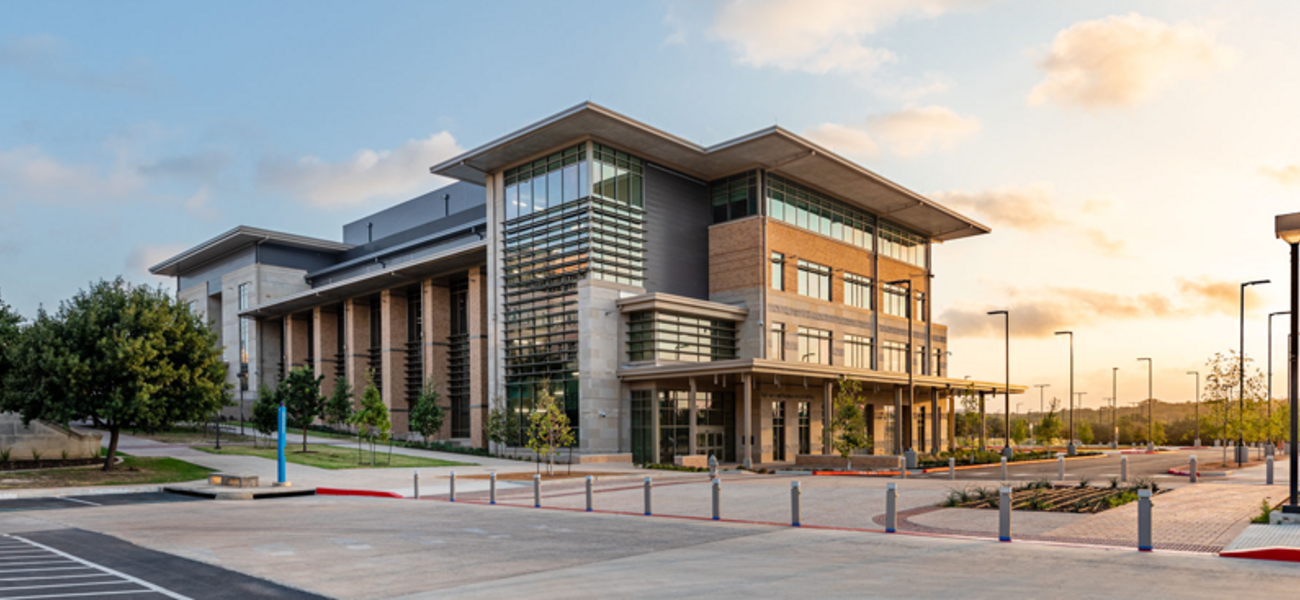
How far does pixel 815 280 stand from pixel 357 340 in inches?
1399

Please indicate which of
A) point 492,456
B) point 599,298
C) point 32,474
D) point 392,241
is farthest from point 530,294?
point 392,241

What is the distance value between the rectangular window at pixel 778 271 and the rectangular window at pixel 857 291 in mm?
8391

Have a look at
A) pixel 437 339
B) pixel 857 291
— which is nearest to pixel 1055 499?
pixel 857 291

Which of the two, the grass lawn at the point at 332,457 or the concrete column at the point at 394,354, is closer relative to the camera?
the grass lawn at the point at 332,457

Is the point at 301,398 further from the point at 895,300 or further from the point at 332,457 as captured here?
the point at 895,300

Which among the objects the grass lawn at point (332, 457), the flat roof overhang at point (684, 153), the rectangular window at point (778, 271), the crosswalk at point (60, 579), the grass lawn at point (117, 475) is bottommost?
the grass lawn at point (332, 457)

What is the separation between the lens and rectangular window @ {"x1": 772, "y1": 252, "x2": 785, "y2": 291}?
50.2 meters

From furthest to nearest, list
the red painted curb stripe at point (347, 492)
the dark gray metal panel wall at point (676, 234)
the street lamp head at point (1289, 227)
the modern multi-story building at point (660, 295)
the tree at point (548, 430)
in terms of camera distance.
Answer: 1. the dark gray metal panel wall at point (676, 234)
2. the modern multi-story building at point (660, 295)
3. the tree at point (548, 430)
4. the red painted curb stripe at point (347, 492)
5. the street lamp head at point (1289, 227)

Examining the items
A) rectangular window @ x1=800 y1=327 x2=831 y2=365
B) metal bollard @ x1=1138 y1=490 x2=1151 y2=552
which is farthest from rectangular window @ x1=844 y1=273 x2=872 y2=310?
metal bollard @ x1=1138 y1=490 x2=1151 y2=552

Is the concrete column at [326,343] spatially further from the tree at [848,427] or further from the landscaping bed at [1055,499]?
the landscaping bed at [1055,499]

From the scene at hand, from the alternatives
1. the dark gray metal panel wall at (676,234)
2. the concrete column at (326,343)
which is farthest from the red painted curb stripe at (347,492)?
the concrete column at (326,343)

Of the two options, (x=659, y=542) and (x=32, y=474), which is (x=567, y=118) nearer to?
(x=32, y=474)

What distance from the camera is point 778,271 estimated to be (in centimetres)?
5075

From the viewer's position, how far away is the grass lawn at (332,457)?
128ft
